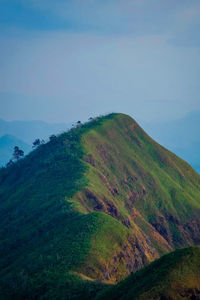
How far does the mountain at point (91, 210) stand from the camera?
2249 inches

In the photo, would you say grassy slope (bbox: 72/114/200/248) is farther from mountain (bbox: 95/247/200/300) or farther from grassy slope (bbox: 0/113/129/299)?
mountain (bbox: 95/247/200/300)

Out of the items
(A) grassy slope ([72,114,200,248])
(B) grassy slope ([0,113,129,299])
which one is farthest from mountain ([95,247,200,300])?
(A) grassy slope ([72,114,200,248])

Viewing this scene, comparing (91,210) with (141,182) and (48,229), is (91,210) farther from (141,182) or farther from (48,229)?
(141,182)

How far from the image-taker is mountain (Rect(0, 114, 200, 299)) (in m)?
57.1

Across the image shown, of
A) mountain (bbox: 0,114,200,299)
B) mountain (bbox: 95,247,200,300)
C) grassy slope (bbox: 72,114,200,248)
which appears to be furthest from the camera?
grassy slope (bbox: 72,114,200,248)

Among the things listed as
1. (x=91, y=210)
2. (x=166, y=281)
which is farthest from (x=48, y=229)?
(x=166, y=281)

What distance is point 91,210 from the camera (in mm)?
85250

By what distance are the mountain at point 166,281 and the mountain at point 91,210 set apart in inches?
238

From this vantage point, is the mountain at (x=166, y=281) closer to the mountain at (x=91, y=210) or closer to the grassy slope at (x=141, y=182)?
the mountain at (x=91, y=210)

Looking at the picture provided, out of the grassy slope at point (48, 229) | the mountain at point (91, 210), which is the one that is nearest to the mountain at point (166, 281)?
the mountain at point (91, 210)

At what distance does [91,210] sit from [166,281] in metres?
45.7

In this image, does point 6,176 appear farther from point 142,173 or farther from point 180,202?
point 180,202

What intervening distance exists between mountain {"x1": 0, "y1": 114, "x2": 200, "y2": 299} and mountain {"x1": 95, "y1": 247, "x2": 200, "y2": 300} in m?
6.05

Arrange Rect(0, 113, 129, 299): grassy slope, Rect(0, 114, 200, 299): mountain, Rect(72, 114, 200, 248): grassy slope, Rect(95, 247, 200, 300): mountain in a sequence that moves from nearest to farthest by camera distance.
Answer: Rect(95, 247, 200, 300): mountain
Rect(0, 113, 129, 299): grassy slope
Rect(0, 114, 200, 299): mountain
Rect(72, 114, 200, 248): grassy slope
